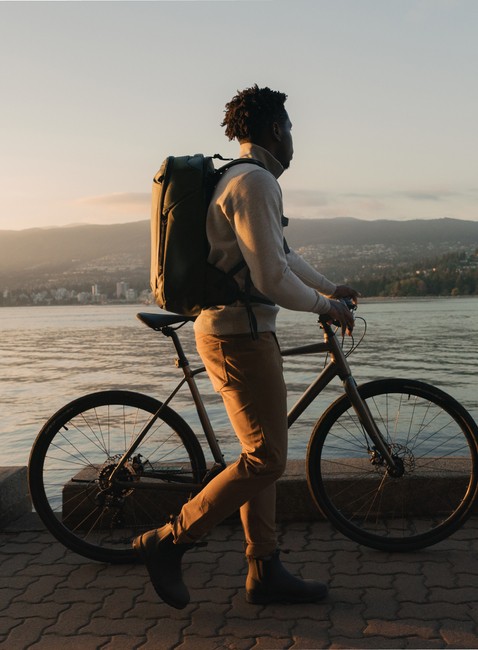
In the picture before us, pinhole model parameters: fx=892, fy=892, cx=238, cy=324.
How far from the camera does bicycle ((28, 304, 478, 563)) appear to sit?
425 centimetres

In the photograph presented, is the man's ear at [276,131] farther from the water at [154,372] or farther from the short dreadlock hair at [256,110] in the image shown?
the water at [154,372]

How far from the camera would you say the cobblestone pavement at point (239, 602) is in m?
3.41

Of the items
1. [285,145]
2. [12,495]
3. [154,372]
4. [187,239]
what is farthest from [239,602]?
[154,372]

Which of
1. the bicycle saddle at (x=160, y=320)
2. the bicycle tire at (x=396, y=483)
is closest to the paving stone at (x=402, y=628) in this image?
the bicycle tire at (x=396, y=483)

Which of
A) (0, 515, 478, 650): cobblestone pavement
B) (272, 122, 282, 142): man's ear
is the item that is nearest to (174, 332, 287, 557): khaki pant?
(0, 515, 478, 650): cobblestone pavement

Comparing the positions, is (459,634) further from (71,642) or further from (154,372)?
(154,372)

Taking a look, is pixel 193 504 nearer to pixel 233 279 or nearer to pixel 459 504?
pixel 233 279

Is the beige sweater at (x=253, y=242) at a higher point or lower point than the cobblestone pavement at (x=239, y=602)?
higher

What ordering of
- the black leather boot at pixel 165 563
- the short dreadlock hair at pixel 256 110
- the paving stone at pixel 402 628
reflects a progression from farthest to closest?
the black leather boot at pixel 165 563
the short dreadlock hair at pixel 256 110
the paving stone at pixel 402 628

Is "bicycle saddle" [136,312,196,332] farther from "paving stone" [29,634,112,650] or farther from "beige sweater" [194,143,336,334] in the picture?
"paving stone" [29,634,112,650]

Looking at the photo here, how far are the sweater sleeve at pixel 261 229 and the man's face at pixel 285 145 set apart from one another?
25cm

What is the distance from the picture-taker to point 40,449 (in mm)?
4320

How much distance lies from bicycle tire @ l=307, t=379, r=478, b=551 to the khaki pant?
2.47ft

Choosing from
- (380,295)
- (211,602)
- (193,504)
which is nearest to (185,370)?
(193,504)
